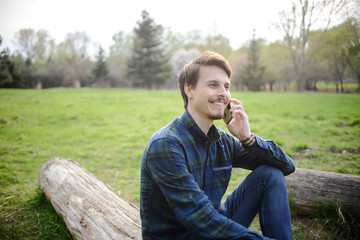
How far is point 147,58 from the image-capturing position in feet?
99.9

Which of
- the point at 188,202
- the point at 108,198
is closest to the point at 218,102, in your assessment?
the point at 188,202

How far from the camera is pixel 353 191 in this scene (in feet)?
9.83

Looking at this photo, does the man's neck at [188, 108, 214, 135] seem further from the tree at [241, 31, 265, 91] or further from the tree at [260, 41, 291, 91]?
the tree at [241, 31, 265, 91]

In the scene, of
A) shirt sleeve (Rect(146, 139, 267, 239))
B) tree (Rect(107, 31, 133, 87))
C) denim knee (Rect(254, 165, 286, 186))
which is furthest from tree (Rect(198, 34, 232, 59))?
shirt sleeve (Rect(146, 139, 267, 239))

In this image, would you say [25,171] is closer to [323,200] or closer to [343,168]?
[323,200]

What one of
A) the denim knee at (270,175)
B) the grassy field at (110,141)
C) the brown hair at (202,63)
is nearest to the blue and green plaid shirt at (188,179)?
the denim knee at (270,175)

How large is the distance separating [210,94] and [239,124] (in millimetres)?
469

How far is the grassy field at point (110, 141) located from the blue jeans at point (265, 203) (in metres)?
1.33

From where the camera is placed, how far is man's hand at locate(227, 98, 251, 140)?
2.30 metres

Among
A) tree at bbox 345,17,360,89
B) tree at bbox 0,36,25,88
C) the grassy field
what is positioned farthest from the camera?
tree at bbox 0,36,25,88

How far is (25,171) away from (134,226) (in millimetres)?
3892

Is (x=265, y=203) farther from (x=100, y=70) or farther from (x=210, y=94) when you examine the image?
(x=100, y=70)

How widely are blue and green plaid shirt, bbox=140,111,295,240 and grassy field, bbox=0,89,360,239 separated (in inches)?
65.1

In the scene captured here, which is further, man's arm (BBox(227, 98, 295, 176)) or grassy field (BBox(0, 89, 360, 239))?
grassy field (BBox(0, 89, 360, 239))
